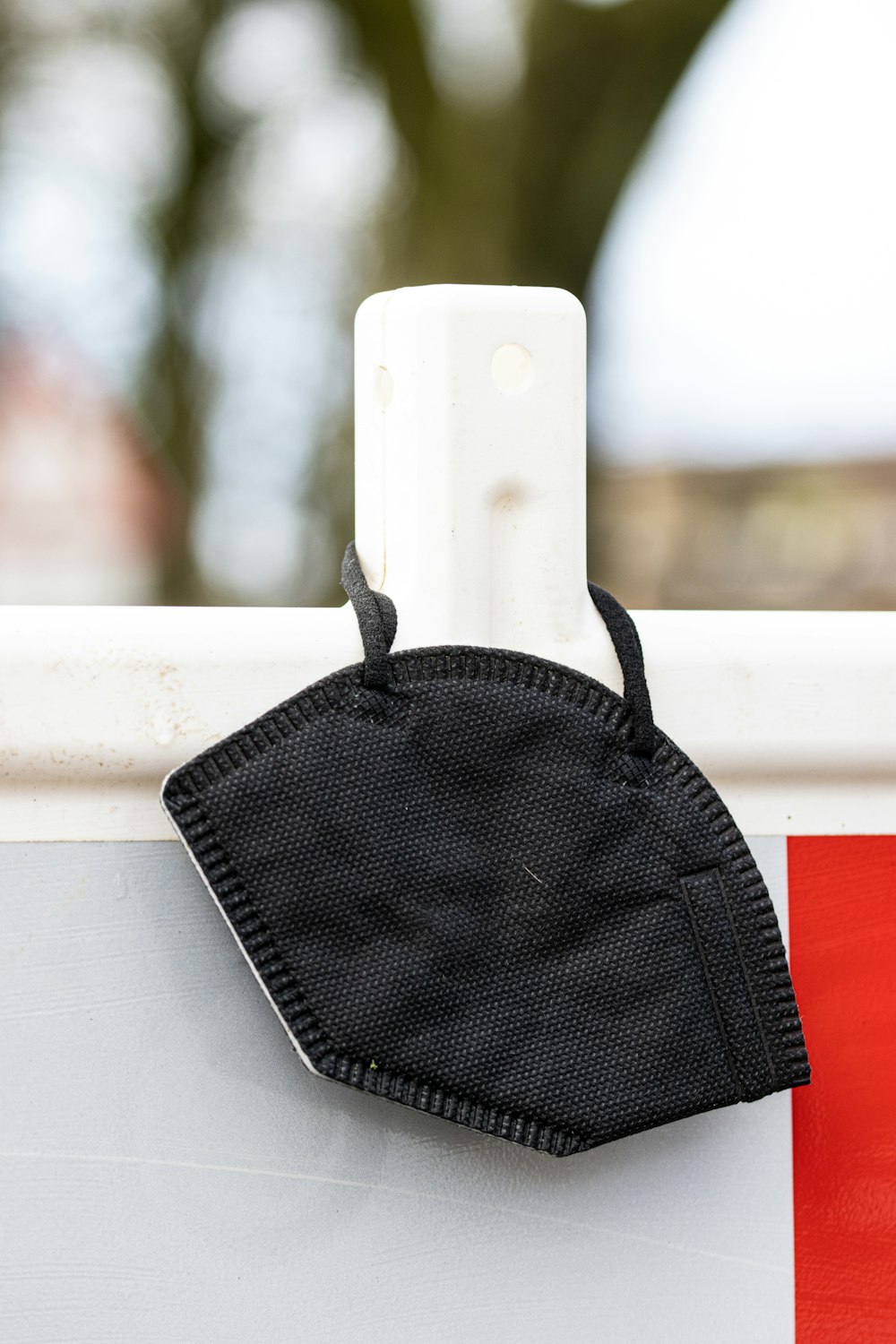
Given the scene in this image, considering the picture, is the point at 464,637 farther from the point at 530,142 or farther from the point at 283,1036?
the point at 530,142

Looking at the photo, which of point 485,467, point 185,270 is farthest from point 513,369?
point 185,270

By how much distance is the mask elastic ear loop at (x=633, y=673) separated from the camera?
1.46 ft

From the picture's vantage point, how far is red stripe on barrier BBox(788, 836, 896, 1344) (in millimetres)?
476

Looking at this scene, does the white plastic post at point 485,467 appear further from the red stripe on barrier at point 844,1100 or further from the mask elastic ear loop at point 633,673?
the red stripe on barrier at point 844,1100

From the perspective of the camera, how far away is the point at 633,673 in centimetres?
45

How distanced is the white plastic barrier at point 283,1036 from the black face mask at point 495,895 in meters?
0.03

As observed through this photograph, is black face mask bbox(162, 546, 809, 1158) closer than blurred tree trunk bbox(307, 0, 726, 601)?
Yes

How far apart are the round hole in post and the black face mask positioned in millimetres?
91

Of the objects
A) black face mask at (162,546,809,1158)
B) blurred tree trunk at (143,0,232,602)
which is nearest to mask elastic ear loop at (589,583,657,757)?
black face mask at (162,546,809,1158)

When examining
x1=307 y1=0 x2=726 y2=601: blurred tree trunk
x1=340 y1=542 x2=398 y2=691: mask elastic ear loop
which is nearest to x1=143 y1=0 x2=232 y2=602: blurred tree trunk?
x1=307 y1=0 x2=726 y2=601: blurred tree trunk

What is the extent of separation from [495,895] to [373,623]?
102mm

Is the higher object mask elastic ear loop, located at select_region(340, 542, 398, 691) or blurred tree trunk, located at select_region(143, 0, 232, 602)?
mask elastic ear loop, located at select_region(340, 542, 398, 691)

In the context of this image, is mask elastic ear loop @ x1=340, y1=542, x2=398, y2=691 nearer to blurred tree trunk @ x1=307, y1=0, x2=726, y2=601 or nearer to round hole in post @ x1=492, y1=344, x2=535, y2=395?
round hole in post @ x1=492, y1=344, x2=535, y2=395

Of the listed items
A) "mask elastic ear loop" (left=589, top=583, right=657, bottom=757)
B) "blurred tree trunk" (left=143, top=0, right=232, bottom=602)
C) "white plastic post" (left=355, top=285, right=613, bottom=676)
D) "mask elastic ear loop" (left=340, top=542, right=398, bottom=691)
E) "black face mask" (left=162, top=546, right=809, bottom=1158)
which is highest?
"white plastic post" (left=355, top=285, right=613, bottom=676)
